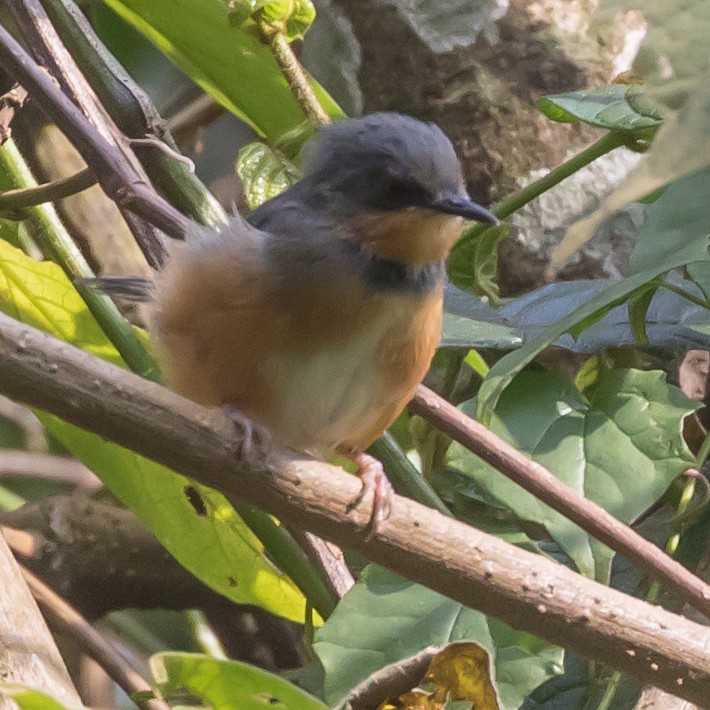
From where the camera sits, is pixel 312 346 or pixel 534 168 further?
pixel 534 168

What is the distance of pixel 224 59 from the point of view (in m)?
1.87

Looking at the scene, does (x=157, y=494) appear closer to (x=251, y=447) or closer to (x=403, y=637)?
(x=403, y=637)

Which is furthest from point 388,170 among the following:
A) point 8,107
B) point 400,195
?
point 8,107

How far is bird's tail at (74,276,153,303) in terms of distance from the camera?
1.58 meters

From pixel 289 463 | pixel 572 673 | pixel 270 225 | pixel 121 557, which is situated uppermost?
pixel 270 225

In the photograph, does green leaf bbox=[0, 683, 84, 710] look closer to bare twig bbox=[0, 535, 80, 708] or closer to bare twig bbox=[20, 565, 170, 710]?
bare twig bbox=[0, 535, 80, 708]

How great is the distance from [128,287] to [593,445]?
71 cm

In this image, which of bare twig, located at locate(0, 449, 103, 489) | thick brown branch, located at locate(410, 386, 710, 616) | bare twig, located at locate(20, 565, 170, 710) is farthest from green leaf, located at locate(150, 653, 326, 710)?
bare twig, located at locate(0, 449, 103, 489)

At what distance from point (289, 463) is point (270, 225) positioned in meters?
0.52

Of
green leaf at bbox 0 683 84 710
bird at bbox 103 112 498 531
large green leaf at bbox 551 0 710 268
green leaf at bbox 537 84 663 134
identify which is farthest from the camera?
green leaf at bbox 537 84 663 134

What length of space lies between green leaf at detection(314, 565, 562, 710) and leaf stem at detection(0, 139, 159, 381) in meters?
0.46

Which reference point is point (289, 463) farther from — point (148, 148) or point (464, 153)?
point (464, 153)

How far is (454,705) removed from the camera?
102 centimetres

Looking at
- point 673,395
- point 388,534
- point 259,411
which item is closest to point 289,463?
point 388,534
